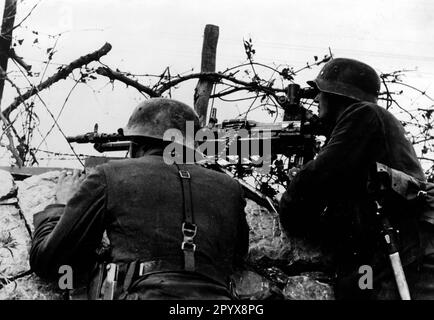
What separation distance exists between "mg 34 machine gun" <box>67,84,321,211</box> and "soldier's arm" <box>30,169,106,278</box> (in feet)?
4.49

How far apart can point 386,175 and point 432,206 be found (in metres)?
0.35

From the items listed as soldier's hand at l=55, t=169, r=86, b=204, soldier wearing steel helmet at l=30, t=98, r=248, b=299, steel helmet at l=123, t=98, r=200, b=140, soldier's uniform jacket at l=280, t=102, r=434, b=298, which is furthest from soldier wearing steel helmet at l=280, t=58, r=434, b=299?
soldier's hand at l=55, t=169, r=86, b=204

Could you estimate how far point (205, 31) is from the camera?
7.46m

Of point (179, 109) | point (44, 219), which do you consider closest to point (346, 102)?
point (179, 109)

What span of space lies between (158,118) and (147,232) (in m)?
1.00

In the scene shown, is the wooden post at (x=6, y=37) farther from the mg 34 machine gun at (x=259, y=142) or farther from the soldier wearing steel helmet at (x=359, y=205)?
the soldier wearing steel helmet at (x=359, y=205)

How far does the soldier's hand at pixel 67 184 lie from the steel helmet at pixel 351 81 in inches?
77.2

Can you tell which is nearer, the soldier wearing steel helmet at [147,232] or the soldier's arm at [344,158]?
the soldier wearing steel helmet at [147,232]

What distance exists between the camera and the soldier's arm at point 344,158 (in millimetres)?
4133

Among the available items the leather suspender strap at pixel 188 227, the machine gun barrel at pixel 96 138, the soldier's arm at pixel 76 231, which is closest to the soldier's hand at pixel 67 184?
the machine gun barrel at pixel 96 138

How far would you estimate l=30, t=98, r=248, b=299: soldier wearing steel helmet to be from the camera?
3.49 metres

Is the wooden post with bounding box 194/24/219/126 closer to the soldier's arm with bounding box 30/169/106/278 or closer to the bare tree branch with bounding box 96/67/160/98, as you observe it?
the bare tree branch with bounding box 96/67/160/98
